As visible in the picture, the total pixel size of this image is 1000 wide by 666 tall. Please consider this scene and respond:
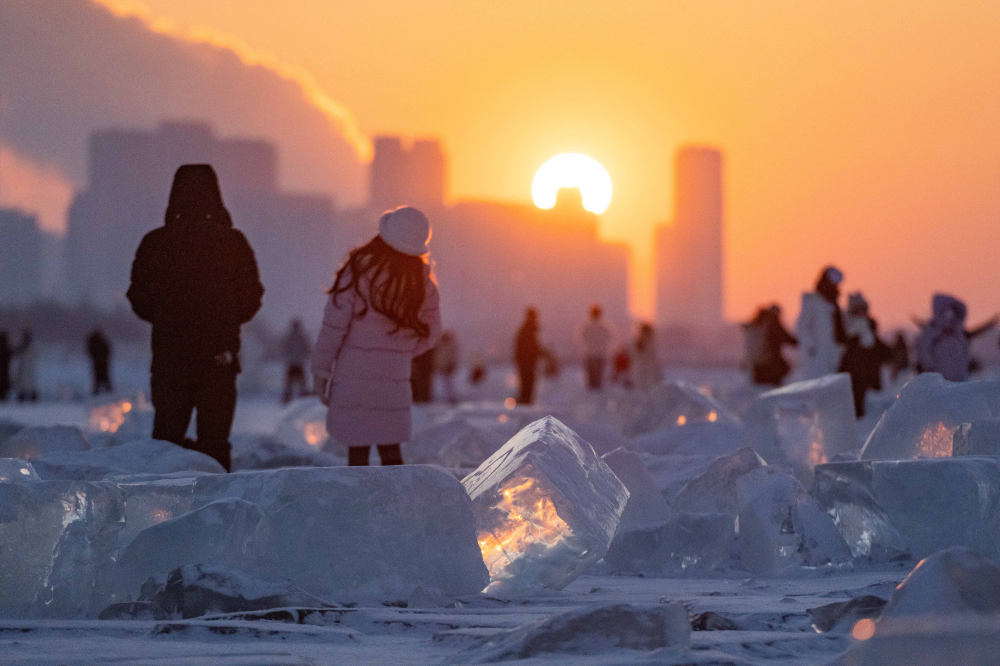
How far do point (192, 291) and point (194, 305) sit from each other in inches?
2.2

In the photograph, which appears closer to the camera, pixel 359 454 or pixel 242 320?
pixel 359 454

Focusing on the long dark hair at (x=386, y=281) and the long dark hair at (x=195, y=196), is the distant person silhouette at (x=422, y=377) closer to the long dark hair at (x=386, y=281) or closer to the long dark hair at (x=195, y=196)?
the long dark hair at (x=195, y=196)

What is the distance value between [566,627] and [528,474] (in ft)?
3.80

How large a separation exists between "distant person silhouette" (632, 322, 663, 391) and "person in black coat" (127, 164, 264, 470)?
1586cm

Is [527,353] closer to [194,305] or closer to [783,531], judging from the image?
[194,305]

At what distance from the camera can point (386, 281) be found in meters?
5.11

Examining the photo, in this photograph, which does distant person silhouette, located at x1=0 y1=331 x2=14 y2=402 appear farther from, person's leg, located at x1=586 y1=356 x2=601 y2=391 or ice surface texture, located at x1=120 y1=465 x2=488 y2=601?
ice surface texture, located at x1=120 y1=465 x2=488 y2=601

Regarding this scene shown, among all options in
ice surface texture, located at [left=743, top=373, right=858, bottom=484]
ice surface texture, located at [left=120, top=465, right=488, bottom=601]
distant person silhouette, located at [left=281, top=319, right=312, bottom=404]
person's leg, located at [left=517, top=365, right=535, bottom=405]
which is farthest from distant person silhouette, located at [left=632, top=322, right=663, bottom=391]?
ice surface texture, located at [left=120, top=465, right=488, bottom=601]

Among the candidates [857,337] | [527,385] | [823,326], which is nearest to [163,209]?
[527,385]

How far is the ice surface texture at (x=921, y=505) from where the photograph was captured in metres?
4.00

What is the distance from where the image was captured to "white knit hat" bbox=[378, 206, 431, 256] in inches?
201

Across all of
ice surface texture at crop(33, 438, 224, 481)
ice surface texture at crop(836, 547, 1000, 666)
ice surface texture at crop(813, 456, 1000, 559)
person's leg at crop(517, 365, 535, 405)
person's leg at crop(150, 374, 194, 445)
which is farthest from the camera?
person's leg at crop(517, 365, 535, 405)

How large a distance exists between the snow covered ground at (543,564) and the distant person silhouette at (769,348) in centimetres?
971

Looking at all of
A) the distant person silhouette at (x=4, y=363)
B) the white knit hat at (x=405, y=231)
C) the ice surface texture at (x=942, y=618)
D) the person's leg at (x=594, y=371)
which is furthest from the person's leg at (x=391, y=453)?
the distant person silhouette at (x=4, y=363)
